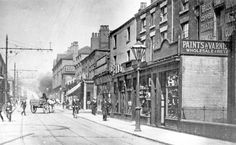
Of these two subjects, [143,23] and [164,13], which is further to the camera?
[143,23]

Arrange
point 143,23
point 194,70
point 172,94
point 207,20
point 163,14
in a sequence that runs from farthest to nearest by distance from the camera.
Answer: point 143,23 → point 163,14 → point 172,94 → point 207,20 → point 194,70

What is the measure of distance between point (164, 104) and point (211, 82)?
12.5 ft

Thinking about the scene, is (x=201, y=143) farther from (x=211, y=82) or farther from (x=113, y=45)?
(x=113, y=45)

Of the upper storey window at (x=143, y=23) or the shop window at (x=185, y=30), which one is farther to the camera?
the upper storey window at (x=143, y=23)

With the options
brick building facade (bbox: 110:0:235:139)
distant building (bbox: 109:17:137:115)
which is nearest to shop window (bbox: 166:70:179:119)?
brick building facade (bbox: 110:0:235:139)

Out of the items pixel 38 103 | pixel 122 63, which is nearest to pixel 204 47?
pixel 122 63

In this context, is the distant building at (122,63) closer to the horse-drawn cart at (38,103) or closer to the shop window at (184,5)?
the shop window at (184,5)

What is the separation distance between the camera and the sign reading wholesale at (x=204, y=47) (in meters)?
18.7

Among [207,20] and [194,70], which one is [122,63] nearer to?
[207,20]

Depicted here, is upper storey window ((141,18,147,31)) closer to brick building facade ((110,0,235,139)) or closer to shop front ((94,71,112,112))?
brick building facade ((110,0,235,139))

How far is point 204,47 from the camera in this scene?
740 inches

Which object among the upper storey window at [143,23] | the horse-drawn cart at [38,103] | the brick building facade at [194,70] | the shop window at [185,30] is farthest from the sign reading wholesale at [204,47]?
the horse-drawn cart at [38,103]

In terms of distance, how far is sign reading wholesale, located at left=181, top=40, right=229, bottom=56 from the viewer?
18.7 m

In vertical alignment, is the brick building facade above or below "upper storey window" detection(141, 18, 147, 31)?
below
